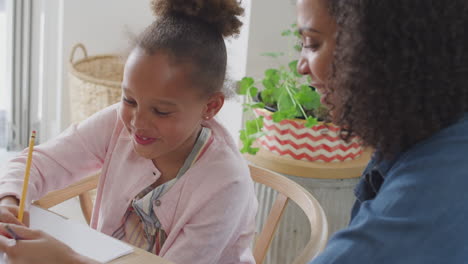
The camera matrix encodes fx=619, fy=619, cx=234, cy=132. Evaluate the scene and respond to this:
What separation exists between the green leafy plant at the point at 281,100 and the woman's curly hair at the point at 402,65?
0.90 meters

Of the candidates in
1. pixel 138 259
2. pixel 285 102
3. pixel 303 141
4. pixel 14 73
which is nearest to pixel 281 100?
pixel 285 102

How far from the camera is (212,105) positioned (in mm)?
A: 1195

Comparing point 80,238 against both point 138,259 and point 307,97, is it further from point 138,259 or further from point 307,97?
point 307,97

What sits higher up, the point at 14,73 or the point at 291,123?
the point at 291,123

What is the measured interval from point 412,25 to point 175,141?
565 millimetres

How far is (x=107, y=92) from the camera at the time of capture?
2.20 metres

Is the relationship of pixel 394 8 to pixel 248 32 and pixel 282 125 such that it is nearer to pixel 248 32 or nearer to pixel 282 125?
pixel 282 125

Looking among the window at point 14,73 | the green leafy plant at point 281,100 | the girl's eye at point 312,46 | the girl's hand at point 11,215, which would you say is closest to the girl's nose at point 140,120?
the girl's hand at point 11,215

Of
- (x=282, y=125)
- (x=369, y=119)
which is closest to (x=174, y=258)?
(x=369, y=119)

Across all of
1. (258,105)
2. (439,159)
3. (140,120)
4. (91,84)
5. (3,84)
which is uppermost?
(439,159)

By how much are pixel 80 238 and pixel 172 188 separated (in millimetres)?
246

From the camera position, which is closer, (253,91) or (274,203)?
(274,203)

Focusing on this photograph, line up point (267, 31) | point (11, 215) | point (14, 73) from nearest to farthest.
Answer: point (11, 215) < point (267, 31) < point (14, 73)

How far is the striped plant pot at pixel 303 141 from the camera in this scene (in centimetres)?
173
